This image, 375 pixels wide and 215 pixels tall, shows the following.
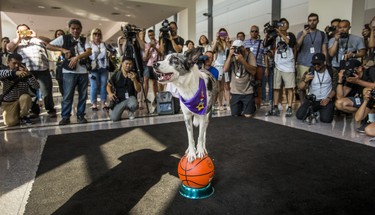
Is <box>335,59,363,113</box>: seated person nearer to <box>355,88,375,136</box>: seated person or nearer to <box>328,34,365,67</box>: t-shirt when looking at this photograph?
<box>355,88,375,136</box>: seated person

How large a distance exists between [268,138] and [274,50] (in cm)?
235

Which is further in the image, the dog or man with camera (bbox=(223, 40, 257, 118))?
man with camera (bbox=(223, 40, 257, 118))

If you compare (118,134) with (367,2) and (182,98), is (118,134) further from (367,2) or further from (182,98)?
(367,2)

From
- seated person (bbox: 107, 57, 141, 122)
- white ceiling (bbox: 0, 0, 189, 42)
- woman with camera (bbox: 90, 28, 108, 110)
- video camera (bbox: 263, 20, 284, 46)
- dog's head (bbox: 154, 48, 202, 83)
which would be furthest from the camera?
white ceiling (bbox: 0, 0, 189, 42)

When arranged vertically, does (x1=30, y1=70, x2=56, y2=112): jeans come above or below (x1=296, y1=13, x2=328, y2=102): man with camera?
below

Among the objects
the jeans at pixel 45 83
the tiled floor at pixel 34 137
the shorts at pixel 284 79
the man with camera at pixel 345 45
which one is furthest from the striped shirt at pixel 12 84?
the man with camera at pixel 345 45

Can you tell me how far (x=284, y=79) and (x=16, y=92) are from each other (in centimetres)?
474

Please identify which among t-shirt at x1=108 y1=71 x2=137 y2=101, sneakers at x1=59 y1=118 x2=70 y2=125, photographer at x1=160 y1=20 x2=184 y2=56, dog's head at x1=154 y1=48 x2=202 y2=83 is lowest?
sneakers at x1=59 y1=118 x2=70 y2=125

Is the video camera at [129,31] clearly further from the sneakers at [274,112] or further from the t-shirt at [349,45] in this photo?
the t-shirt at [349,45]

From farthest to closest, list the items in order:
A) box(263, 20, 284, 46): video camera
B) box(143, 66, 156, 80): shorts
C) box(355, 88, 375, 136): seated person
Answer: box(143, 66, 156, 80): shorts → box(263, 20, 284, 46): video camera → box(355, 88, 375, 136): seated person

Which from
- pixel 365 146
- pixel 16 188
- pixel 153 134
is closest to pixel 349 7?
pixel 365 146

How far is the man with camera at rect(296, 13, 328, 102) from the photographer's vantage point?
4.80 meters

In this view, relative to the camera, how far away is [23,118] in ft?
14.6

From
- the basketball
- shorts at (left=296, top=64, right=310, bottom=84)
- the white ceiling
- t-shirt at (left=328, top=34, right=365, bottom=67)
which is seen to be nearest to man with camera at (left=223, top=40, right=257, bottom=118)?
shorts at (left=296, top=64, right=310, bottom=84)
